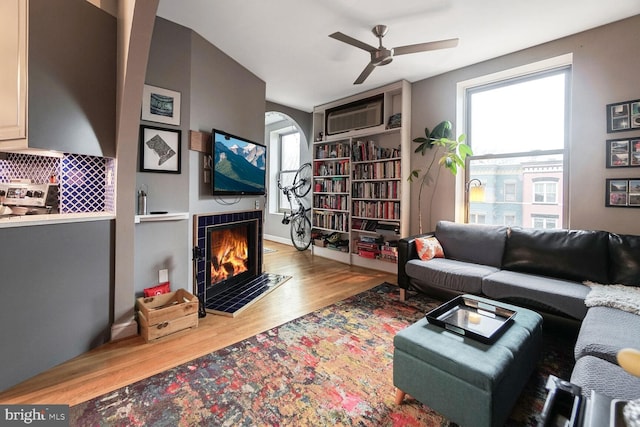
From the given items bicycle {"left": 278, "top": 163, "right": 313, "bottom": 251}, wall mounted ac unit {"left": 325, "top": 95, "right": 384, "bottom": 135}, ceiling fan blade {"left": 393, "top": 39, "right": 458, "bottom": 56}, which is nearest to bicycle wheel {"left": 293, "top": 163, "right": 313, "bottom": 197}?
bicycle {"left": 278, "top": 163, "right": 313, "bottom": 251}

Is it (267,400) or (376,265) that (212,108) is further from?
(376,265)

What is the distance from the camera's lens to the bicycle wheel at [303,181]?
19.1 ft

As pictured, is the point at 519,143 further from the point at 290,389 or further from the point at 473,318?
the point at 290,389

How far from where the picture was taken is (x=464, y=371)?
1295 millimetres

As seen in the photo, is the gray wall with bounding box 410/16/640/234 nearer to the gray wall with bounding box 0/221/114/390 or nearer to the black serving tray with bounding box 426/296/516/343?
the black serving tray with bounding box 426/296/516/343

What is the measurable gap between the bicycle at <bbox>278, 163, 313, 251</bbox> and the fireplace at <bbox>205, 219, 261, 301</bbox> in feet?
6.20

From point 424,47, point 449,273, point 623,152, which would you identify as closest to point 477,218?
→ point 449,273

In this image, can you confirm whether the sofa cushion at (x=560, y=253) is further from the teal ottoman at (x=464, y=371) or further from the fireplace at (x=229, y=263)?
the fireplace at (x=229, y=263)

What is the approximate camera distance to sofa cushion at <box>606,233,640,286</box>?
225 centimetres

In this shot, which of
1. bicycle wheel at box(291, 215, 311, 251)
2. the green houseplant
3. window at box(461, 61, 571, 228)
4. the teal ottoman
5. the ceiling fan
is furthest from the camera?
bicycle wheel at box(291, 215, 311, 251)

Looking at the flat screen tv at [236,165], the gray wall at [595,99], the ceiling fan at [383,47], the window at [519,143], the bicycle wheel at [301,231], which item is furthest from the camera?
the bicycle wheel at [301,231]

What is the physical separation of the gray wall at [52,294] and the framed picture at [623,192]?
14.2 ft

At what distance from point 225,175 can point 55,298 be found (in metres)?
1.73

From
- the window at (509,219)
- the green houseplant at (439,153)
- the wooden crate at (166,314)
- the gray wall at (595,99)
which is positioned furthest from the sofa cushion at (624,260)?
the wooden crate at (166,314)
